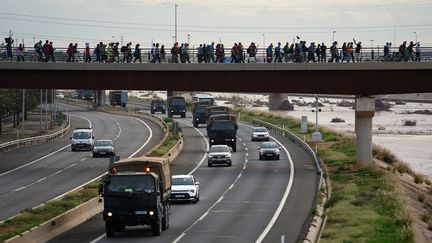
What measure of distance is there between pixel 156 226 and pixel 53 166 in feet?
135

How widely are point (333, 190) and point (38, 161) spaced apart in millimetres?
32499

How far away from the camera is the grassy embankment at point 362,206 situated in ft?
131

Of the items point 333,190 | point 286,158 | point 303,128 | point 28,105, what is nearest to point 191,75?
point 286,158

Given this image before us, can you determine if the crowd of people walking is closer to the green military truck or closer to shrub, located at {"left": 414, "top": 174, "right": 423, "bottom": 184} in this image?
shrub, located at {"left": 414, "top": 174, "right": 423, "bottom": 184}

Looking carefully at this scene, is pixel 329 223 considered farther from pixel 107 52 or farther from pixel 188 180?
pixel 107 52

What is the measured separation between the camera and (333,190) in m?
59.0

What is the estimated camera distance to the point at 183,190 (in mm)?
55156

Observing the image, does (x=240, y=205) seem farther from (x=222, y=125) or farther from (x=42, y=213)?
Answer: (x=222, y=125)

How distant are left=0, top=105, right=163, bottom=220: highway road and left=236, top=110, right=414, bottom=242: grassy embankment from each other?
49.1 ft

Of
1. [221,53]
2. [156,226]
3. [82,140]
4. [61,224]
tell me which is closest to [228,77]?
[221,53]

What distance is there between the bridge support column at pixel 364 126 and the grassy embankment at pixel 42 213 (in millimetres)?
21404

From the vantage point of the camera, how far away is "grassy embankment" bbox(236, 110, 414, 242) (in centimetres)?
3991

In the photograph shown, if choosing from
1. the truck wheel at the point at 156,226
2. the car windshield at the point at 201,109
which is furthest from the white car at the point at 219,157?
the car windshield at the point at 201,109

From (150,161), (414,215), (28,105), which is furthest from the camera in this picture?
(28,105)
